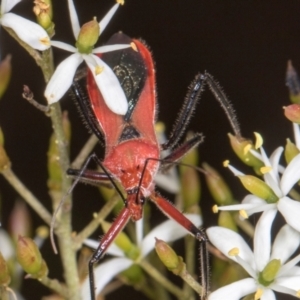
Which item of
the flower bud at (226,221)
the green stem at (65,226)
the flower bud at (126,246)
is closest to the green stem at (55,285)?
the green stem at (65,226)

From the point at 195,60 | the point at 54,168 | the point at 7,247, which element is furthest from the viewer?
Result: the point at 195,60

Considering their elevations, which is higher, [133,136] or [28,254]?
[133,136]

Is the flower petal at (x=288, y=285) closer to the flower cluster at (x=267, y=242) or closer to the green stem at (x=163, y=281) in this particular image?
the flower cluster at (x=267, y=242)

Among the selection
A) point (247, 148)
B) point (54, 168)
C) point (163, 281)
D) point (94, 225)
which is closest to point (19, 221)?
point (54, 168)

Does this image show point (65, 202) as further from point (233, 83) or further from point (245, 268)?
point (233, 83)

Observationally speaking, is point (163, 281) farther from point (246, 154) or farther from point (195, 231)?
point (246, 154)
